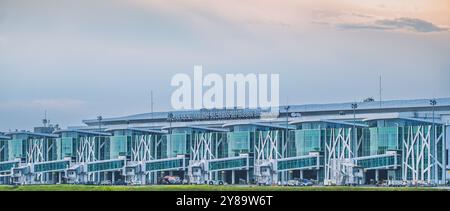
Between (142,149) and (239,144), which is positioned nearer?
(142,149)

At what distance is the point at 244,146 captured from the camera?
11148 mm

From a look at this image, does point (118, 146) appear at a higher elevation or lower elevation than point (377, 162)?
higher

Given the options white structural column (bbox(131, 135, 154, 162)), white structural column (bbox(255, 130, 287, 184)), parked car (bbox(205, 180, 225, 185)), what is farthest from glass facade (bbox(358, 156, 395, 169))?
white structural column (bbox(131, 135, 154, 162))

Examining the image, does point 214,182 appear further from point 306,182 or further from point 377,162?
point 377,162

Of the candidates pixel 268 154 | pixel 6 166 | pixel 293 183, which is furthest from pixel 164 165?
pixel 6 166

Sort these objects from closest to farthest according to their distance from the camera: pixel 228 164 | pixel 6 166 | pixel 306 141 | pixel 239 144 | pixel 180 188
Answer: pixel 180 188 → pixel 6 166 → pixel 228 164 → pixel 239 144 → pixel 306 141

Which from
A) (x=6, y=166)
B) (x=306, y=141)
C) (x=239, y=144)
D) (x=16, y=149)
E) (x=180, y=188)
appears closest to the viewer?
(x=180, y=188)

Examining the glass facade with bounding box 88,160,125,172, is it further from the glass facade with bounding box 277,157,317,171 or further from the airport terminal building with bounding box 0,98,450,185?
the glass facade with bounding box 277,157,317,171

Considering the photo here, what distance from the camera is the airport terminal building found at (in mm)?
10906
